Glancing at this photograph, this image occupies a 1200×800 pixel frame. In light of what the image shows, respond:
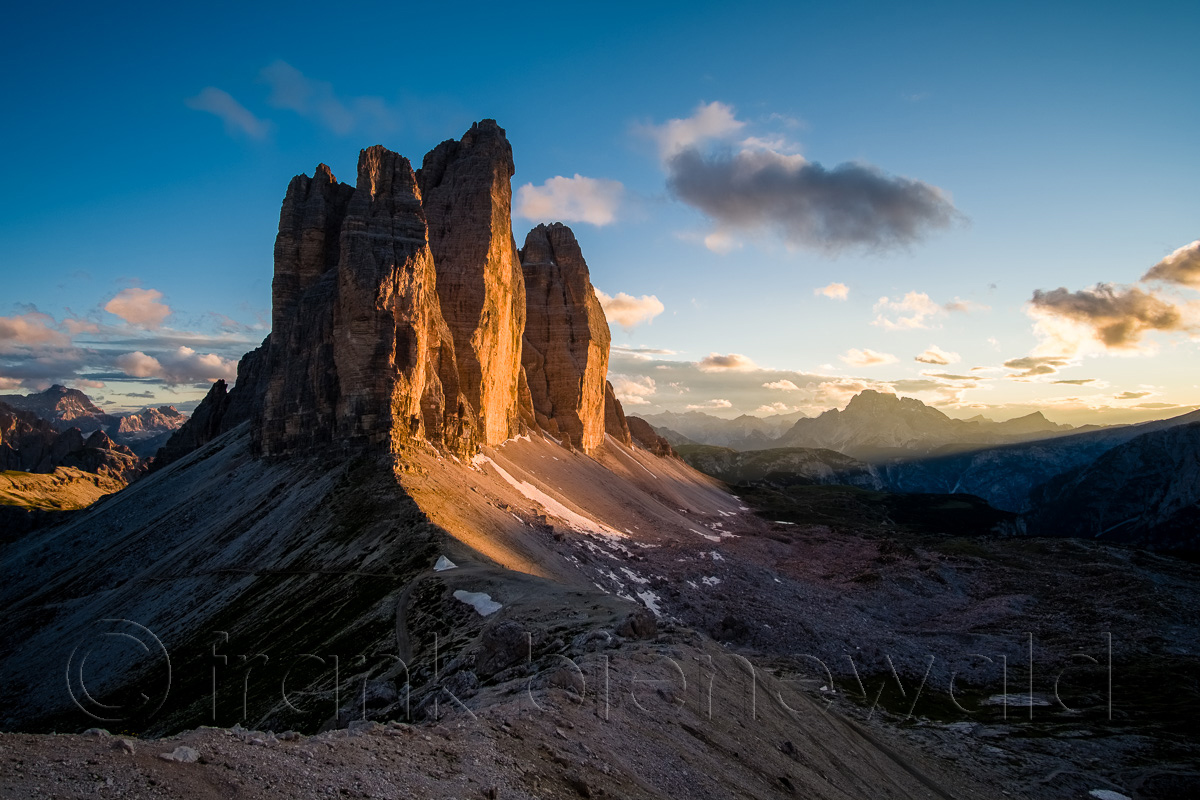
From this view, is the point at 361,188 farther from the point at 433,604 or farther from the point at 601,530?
the point at 433,604

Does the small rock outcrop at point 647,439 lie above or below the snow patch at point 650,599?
above

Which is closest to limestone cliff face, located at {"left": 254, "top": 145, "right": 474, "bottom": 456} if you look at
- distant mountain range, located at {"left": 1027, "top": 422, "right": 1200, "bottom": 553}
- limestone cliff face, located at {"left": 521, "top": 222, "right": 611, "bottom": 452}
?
limestone cliff face, located at {"left": 521, "top": 222, "right": 611, "bottom": 452}

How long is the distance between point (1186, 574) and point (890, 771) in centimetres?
9039

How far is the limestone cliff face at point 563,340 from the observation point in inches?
5010

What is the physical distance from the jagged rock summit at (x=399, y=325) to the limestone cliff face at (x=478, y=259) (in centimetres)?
21

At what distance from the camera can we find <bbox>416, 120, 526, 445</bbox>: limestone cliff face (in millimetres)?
88250

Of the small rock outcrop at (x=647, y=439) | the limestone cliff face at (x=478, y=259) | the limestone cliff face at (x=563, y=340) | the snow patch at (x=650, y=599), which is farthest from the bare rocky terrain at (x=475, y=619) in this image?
the small rock outcrop at (x=647, y=439)

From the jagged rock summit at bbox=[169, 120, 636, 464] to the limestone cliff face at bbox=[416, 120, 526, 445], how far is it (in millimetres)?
205

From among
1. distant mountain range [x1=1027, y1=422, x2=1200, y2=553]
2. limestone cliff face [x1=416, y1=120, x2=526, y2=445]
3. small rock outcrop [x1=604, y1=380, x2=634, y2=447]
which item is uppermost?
limestone cliff face [x1=416, y1=120, x2=526, y2=445]

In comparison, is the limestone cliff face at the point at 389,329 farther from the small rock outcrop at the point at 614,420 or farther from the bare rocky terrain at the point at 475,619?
the small rock outcrop at the point at 614,420

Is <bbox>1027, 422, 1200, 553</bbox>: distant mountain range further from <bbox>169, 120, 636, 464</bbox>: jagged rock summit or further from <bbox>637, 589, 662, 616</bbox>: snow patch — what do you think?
<bbox>637, 589, 662, 616</bbox>: snow patch

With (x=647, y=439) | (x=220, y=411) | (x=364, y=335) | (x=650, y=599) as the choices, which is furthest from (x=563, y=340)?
(x=650, y=599)

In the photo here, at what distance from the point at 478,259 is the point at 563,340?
4395 centimetres

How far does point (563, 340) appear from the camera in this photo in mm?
133125
